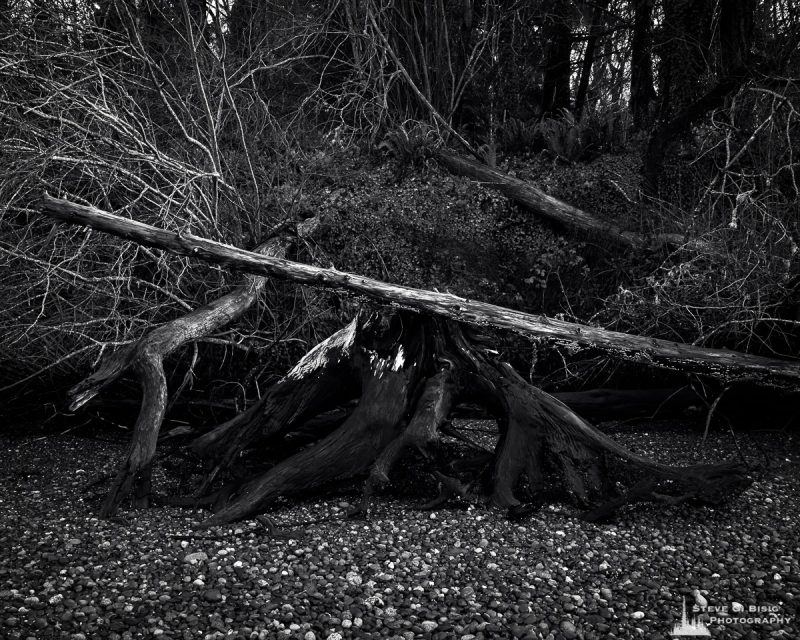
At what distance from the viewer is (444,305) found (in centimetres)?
437

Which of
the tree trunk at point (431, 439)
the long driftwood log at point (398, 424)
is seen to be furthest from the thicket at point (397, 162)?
the tree trunk at point (431, 439)

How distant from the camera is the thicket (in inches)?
224

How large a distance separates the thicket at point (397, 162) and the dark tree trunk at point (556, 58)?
0.03 metres

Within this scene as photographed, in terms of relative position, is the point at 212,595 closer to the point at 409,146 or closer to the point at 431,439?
the point at 431,439

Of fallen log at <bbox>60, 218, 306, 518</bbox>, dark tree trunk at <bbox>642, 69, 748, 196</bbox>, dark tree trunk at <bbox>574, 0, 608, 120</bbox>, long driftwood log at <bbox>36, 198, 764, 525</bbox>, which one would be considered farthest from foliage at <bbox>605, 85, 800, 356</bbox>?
fallen log at <bbox>60, 218, 306, 518</bbox>

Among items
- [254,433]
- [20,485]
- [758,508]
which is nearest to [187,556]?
[254,433]

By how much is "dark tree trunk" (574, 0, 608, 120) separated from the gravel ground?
687 cm

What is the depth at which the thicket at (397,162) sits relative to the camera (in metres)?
5.68

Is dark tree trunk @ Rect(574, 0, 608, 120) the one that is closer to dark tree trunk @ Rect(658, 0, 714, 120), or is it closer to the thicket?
the thicket

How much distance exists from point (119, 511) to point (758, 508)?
4078mm

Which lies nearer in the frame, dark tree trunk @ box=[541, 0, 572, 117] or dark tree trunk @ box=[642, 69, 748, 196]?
dark tree trunk @ box=[642, 69, 748, 196]

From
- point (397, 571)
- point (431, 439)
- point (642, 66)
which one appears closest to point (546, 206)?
point (642, 66)

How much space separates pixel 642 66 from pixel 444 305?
6321mm

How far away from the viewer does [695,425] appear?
19.4ft
